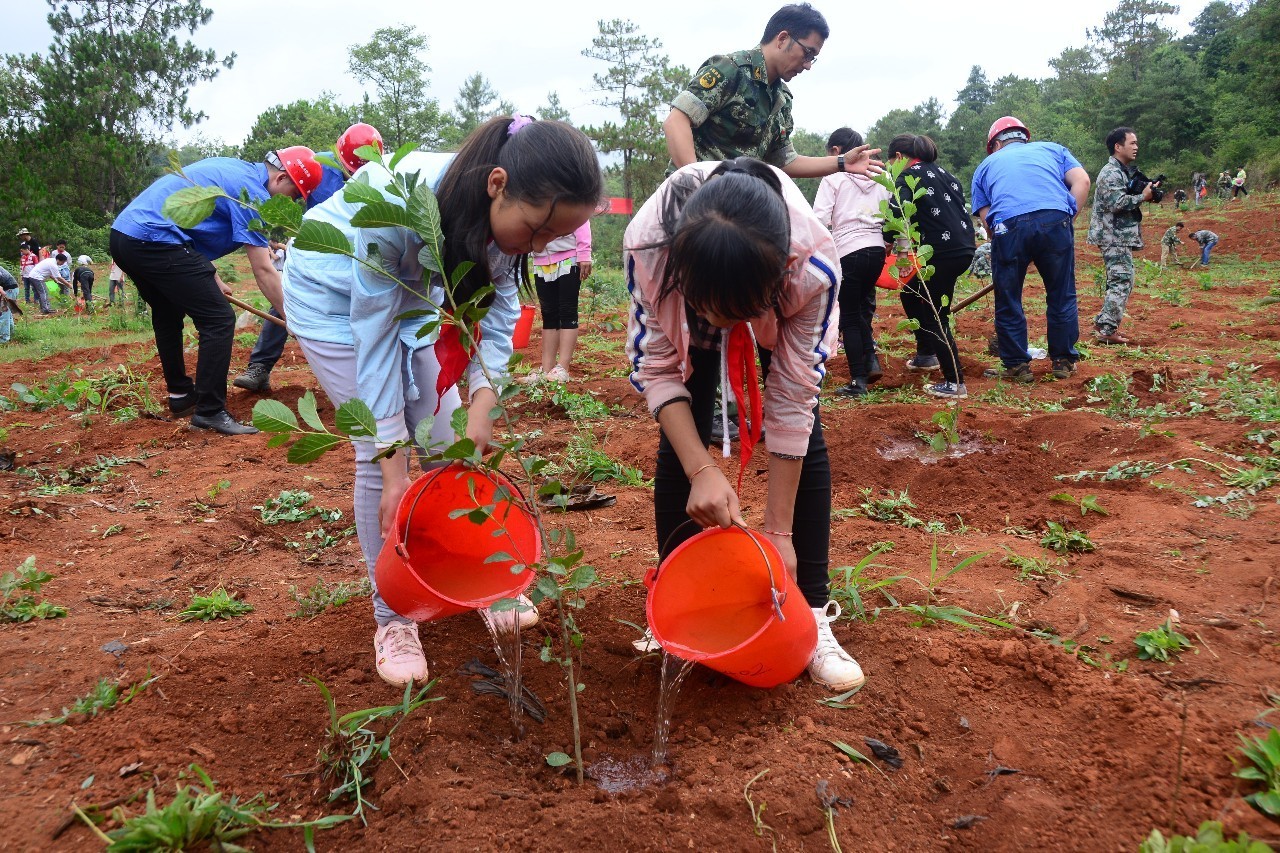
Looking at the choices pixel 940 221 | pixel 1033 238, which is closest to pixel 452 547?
pixel 940 221

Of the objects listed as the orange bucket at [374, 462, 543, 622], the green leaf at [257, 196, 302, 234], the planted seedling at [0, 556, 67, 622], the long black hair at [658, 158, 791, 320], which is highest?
the green leaf at [257, 196, 302, 234]

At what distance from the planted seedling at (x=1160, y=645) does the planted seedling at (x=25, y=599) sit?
2.75 metres

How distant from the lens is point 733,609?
189 centimetres

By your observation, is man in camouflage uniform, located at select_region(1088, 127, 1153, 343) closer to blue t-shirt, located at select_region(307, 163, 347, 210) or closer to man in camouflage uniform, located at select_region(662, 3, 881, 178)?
man in camouflage uniform, located at select_region(662, 3, 881, 178)

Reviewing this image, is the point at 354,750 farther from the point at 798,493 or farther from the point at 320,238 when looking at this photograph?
the point at 798,493

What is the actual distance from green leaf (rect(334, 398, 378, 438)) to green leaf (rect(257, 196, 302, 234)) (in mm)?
353

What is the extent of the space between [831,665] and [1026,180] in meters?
4.08

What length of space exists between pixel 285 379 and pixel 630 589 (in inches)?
169

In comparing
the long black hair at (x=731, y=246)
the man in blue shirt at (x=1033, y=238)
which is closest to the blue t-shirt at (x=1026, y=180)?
the man in blue shirt at (x=1033, y=238)

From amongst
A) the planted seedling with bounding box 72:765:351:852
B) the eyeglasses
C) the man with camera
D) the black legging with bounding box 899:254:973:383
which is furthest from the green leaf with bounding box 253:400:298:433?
the man with camera

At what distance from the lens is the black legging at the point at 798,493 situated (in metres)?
1.88

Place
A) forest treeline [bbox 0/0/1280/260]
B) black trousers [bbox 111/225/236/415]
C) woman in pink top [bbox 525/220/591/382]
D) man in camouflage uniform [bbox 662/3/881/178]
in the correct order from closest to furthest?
1. man in camouflage uniform [bbox 662/3/881/178]
2. black trousers [bbox 111/225/236/415]
3. woman in pink top [bbox 525/220/591/382]
4. forest treeline [bbox 0/0/1280/260]

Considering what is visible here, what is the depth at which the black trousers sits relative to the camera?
4.13 meters

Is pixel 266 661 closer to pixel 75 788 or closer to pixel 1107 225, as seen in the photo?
pixel 75 788
